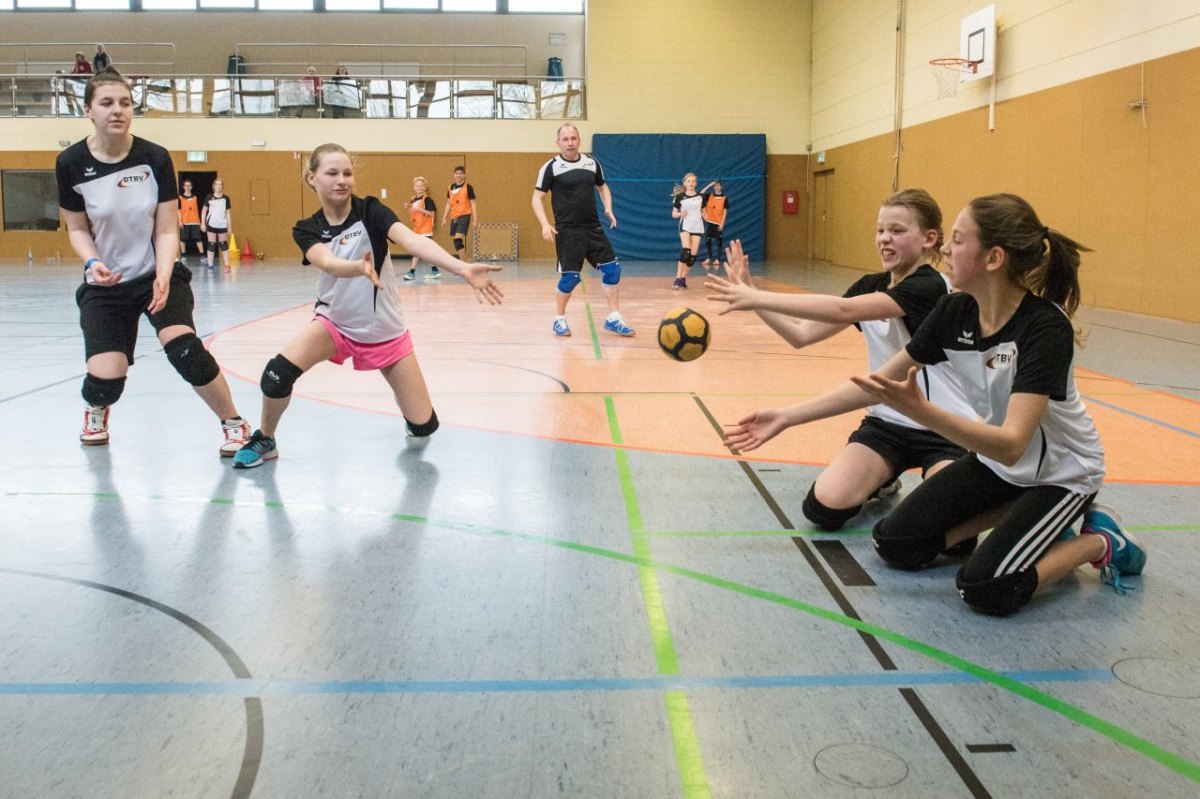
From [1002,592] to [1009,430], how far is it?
0.45 m

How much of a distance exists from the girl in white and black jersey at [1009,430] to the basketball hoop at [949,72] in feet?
42.4

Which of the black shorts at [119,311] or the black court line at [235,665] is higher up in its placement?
the black shorts at [119,311]

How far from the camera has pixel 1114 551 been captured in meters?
2.98

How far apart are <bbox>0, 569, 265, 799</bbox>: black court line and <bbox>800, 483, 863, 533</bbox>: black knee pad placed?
1932 mm

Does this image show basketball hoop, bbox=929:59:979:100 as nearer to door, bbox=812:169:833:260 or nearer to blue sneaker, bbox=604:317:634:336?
door, bbox=812:169:833:260

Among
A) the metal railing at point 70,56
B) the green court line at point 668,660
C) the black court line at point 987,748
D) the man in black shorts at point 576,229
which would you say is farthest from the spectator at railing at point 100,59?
the black court line at point 987,748

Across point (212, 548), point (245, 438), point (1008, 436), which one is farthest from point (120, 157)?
point (1008, 436)

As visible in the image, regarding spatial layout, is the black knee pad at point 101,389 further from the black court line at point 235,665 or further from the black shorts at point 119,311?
the black court line at point 235,665

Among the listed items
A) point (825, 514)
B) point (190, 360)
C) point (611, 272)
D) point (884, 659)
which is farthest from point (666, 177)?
point (884, 659)

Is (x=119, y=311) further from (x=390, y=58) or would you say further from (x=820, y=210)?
(x=390, y=58)

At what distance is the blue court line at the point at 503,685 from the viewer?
227 cm

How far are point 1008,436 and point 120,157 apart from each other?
13.0 ft

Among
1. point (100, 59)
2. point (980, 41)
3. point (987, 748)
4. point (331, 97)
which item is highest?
point (100, 59)

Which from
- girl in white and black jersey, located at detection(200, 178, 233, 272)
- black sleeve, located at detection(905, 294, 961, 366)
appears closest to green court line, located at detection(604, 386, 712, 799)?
black sleeve, located at detection(905, 294, 961, 366)
